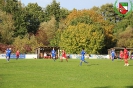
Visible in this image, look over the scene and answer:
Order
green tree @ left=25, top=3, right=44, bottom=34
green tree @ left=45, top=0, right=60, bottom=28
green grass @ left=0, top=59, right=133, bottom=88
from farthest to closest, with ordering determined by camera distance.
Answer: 1. green tree @ left=45, top=0, right=60, bottom=28
2. green tree @ left=25, top=3, right=44, bottom=34
3. green grass @ left=0, top=59, right=133, bottom=88

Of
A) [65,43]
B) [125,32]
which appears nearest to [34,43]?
[65,43]

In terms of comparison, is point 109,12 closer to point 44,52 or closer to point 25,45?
point 25,45

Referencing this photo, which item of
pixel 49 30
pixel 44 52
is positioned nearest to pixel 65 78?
pixel 44 52

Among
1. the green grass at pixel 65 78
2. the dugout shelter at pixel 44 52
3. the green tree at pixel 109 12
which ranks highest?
the green tree at pixel 109 12

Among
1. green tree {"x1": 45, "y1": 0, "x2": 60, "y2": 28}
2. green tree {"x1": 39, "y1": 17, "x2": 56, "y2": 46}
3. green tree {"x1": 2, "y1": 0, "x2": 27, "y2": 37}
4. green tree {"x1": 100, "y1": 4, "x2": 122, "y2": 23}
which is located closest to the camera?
green tree {"x1": 2, "y1": 0, "x2": 27, "y2": 37}

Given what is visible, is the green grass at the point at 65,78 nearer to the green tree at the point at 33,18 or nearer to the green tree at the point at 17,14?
the green tree at the point at 17,14

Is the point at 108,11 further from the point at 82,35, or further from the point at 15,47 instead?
the point at 15,47

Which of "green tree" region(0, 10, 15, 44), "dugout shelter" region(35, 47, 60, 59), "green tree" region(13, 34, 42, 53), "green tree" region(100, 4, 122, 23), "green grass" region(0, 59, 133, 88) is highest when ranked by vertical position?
"green tree" region(100, 4, 122, 23)

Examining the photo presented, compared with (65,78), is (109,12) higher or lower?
higher

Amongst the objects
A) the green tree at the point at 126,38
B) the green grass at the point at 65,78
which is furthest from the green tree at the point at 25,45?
the green grass at the point at 65,78

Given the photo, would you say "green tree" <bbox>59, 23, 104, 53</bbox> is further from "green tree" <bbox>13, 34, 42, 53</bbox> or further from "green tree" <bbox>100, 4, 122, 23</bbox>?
"green tree" <bbox>100, 4, 122, 23</bbox>

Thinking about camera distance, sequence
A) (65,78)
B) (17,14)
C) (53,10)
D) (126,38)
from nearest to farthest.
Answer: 1. (65,78)
2. (17,14)
3. (126,38)
4. (53,10)

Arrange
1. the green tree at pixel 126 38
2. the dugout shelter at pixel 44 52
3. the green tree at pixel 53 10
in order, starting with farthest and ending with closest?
the green tree at pixel 53 10, the green tree at pixel 126 38, the dugout shelter at pixel 44 52

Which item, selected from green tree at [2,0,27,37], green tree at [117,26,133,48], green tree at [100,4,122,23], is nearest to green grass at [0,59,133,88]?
green tree at [2,0,27,37]
